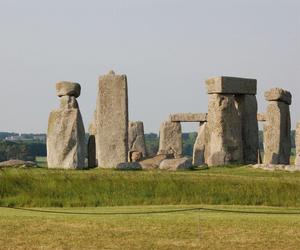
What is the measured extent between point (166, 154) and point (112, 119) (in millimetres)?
3149

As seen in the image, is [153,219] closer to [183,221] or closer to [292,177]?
[183,221]

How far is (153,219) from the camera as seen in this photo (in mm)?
14281

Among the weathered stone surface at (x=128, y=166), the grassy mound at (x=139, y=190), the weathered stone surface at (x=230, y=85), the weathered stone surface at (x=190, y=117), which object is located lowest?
the grassy mound at (x=139, y=190)

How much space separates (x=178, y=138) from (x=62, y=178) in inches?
793

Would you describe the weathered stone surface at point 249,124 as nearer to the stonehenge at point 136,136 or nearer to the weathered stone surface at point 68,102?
the weathered stone surface at point 68,102

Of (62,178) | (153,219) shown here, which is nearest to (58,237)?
(153,219)

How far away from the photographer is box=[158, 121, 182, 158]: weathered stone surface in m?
39.4

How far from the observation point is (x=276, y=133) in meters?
→ 30.3

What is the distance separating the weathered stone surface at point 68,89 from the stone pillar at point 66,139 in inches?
25.3

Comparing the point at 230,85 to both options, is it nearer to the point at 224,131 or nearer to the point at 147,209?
the point at 224,131

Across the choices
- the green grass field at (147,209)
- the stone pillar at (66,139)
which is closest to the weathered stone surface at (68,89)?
the stone pillar at (66,139)

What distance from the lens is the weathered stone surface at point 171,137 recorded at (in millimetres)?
39438

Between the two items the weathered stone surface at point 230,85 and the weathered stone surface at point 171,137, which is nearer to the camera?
the weathered stone surface at point 230,85

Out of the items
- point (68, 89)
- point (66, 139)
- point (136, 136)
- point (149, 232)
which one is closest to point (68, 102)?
point (68, 89)
